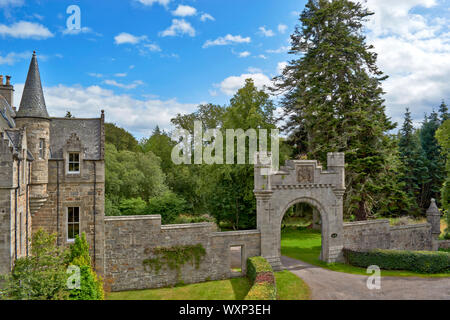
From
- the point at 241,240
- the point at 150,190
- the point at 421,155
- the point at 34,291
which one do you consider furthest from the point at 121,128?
the point at 421,155

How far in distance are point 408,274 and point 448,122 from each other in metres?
23.9

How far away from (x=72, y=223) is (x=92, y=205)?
4.90 feet

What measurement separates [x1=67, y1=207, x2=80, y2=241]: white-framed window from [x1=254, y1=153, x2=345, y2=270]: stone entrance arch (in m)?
11.3

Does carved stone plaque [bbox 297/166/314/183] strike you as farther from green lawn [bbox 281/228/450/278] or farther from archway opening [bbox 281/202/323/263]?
green lawn [bbox 281/228/450/278]

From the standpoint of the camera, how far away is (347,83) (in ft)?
105

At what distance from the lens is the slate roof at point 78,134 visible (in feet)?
59.1

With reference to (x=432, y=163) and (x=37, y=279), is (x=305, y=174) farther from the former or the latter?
(x=432, y=163)

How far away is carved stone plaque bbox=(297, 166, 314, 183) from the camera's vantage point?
21641 mm

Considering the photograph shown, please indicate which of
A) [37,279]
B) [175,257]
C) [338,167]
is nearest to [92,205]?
[37,279]

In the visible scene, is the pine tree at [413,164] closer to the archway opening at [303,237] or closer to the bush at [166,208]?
the archway opening at [303,237]

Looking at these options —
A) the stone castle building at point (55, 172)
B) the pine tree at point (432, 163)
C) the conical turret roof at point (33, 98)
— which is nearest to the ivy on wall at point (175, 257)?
the stone castle building at point (55, 172)

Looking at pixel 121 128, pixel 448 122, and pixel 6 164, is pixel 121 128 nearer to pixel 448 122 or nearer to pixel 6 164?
pixel 6 164
